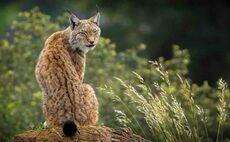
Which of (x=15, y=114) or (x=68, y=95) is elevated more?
(x=15, y=114)

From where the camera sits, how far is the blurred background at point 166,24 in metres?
29.6

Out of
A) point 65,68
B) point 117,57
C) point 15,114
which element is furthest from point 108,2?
point 65,68

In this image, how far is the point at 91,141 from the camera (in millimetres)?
11477

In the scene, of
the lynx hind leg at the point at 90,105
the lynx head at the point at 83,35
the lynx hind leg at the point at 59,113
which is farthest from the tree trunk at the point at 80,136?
the lynx head at the point at 83,35

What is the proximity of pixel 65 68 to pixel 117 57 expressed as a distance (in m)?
6.65

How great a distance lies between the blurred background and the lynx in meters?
15.2

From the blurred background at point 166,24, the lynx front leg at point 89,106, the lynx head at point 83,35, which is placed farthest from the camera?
the blurred background at point 166,24

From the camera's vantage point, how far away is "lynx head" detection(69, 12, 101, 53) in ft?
42.3

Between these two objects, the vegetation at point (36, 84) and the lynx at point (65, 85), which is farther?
the vegetation at point (36, 84)

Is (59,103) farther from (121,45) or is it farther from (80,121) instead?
(121,45)

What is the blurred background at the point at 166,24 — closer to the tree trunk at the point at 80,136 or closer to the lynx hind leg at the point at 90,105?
the lynx hind leg at the point at 90,105

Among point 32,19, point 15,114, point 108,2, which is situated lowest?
point 15,114

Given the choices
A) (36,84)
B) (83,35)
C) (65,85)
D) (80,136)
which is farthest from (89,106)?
(36,84)

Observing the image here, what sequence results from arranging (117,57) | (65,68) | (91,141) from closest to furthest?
(91,141) → (65,68) → (117,57)
